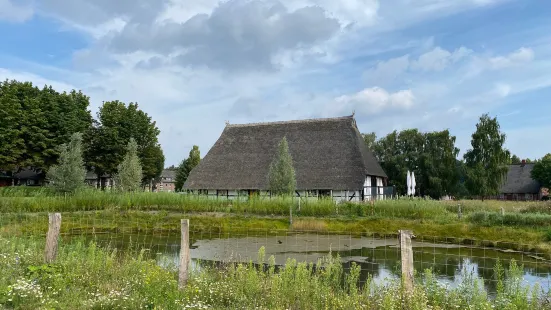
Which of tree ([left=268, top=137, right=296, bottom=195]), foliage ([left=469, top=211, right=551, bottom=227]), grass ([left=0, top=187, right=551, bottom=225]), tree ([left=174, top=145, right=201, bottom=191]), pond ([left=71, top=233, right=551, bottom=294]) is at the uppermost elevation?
tree ([left=174, top=145, right=201, bottom=191])

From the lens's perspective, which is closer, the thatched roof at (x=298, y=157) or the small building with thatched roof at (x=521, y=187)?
the thatched roof at (x=298, y=157)

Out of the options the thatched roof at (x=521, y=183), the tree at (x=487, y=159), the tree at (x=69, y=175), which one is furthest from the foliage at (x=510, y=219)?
the thatched roof at (x=521, y=183)

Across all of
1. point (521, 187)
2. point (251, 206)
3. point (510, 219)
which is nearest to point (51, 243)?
point (251, 206)

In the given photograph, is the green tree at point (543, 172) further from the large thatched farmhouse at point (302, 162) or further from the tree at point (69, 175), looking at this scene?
the tree at point (69, 175)

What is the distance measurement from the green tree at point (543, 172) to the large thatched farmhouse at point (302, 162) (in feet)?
81.2

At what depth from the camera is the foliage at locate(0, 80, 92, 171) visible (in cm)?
3425

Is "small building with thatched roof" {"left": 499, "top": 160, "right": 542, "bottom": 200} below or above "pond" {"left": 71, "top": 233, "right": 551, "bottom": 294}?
above

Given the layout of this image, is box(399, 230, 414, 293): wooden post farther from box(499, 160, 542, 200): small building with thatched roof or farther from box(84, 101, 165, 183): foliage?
box(499, 160, 542, 200): small building with thatched roof

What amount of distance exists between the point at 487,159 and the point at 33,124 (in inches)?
1546

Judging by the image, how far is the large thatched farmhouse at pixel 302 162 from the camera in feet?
89.2

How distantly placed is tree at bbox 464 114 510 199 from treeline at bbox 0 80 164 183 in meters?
31.2

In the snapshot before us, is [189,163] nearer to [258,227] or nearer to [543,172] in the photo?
[258,227]

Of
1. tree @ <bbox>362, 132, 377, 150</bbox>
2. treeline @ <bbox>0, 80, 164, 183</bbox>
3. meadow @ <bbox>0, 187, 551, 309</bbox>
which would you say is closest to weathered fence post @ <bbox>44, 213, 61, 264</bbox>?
meadow @ <bbox>0, 187, 551, 309</bbox>

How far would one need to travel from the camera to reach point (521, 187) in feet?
167
